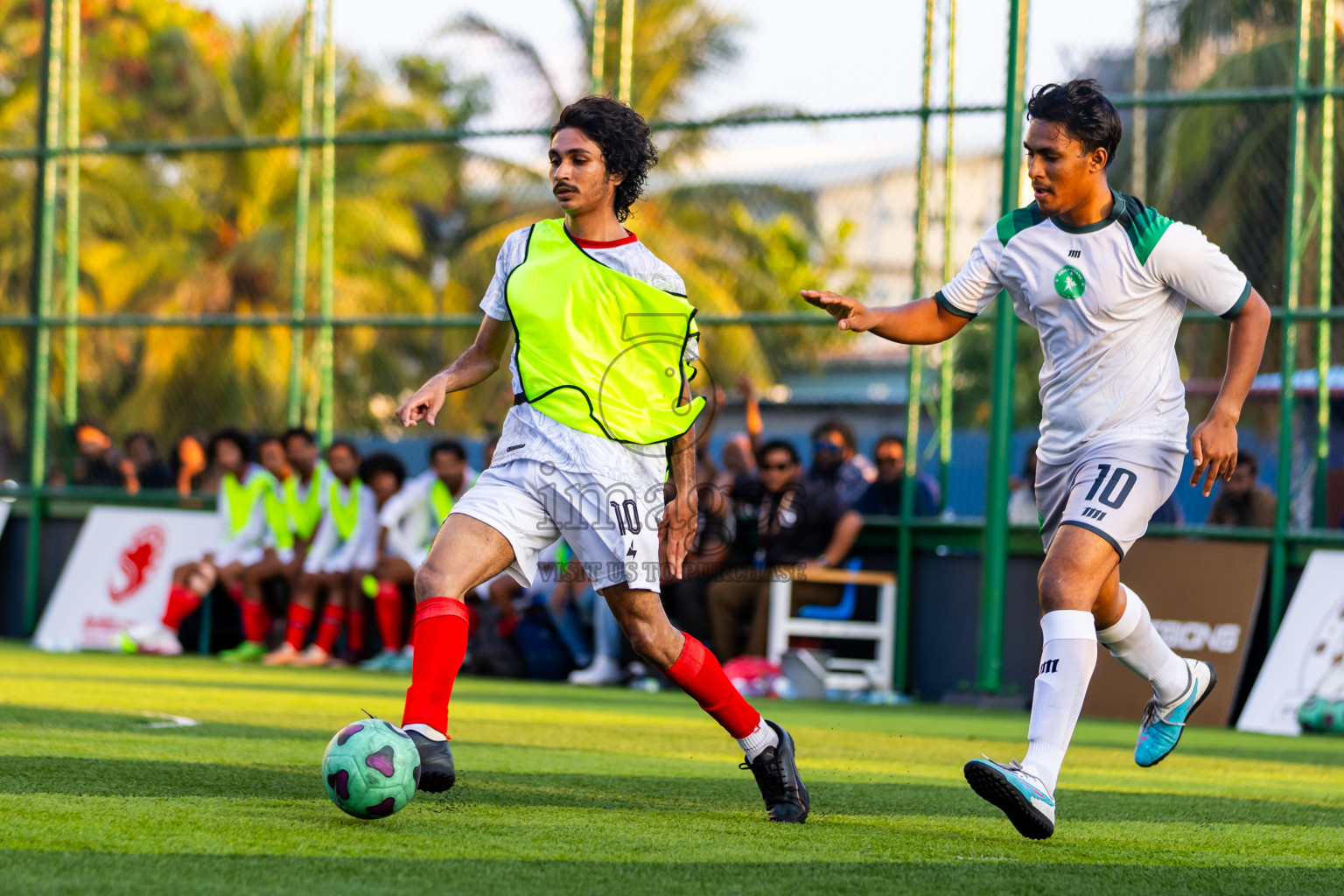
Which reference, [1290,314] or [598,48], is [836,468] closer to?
[1290,314]

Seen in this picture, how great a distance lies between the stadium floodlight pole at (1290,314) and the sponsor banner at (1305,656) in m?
0.20

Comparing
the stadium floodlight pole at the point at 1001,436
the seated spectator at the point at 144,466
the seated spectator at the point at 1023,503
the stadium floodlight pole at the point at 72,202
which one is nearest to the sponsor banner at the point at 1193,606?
the stadium floodlight pole at the point at 1001,436

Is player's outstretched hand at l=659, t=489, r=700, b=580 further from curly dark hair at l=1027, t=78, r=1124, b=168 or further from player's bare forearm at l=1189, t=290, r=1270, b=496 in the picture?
curly dark hair at l=1027, t=78, r=1124, b=168

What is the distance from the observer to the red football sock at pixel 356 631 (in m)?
12.8

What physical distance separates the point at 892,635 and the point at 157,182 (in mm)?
17783

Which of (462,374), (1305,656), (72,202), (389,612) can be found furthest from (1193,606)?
(72,202)

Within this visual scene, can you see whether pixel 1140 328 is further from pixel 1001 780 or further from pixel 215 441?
pixel 215 441

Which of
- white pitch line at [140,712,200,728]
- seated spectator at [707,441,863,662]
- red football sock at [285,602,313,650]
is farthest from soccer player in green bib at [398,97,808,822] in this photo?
red football sock at [285,602,313,650]

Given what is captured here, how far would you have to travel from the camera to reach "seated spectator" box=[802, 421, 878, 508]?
1170 cm

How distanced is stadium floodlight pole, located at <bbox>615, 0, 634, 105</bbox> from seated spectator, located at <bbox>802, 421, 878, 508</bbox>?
115 inches

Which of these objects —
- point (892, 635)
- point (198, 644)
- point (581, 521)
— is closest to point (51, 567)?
point (198, 644)

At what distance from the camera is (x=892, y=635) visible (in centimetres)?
1164

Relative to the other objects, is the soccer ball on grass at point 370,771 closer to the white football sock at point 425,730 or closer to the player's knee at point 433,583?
the white football sock at point 425,730

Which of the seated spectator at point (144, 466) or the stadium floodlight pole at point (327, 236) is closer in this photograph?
the stadium floodlight pole at point (327, 236)
